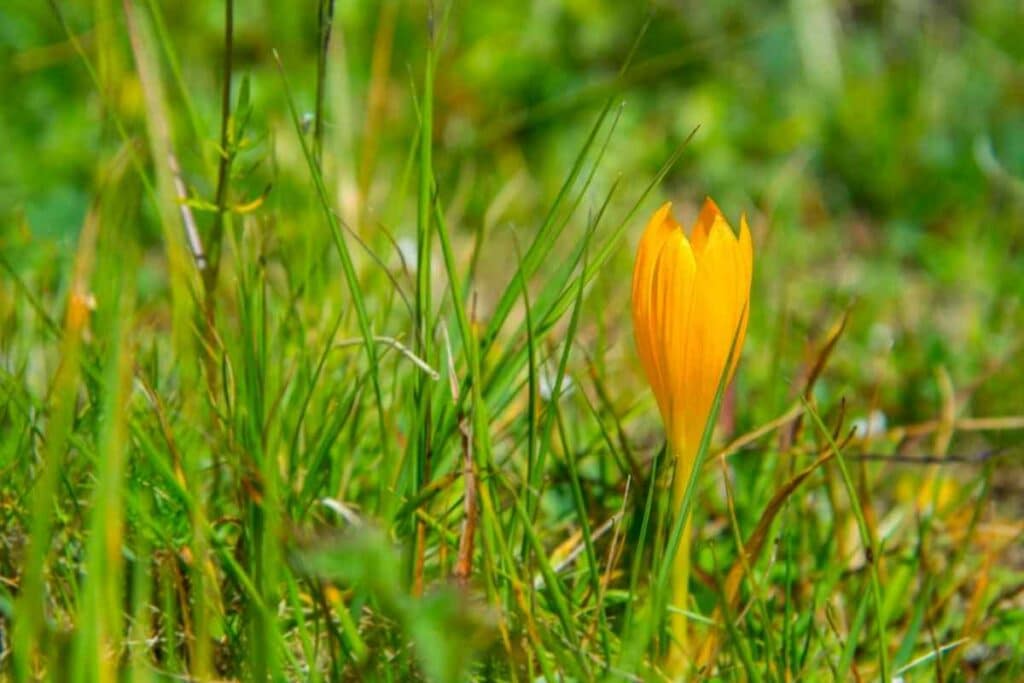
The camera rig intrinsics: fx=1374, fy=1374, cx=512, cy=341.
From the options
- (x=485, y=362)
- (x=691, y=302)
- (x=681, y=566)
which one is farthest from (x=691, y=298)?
(x=485, y=362)

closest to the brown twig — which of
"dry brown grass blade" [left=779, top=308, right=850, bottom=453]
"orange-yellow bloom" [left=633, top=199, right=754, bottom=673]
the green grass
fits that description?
the green grass

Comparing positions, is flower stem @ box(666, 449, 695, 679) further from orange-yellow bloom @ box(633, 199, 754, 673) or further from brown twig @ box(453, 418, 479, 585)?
brown twig @ box(453, 418, 479, 585)

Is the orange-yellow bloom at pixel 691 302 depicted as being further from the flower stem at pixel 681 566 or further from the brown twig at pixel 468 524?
the brown twig at pixel 468 524

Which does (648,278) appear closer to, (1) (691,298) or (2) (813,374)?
(1) (691,298)

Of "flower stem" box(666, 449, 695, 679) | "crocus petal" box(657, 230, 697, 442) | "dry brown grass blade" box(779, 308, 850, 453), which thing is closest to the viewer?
"crocus petal" box(657, 230, 697, 442)

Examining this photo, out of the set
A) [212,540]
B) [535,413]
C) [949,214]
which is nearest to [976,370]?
[949,214]

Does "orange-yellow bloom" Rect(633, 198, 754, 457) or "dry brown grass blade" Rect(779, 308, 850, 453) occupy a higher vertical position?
"orange-yellow bloom" Rect(633, 198, 754, 457)

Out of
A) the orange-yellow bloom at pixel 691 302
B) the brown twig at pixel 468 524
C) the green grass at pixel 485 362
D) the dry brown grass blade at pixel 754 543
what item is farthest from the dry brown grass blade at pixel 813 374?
the brown twig at pixel 468 524
